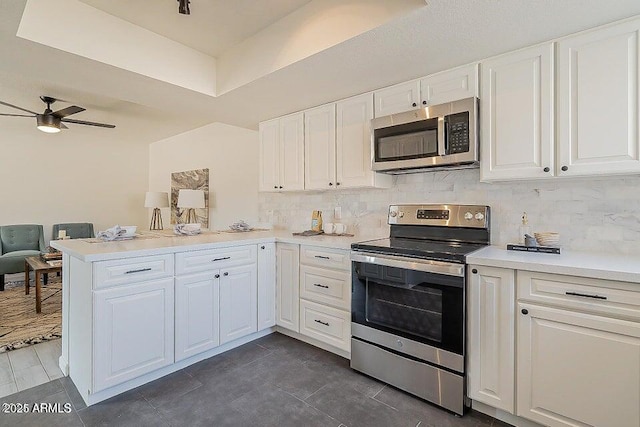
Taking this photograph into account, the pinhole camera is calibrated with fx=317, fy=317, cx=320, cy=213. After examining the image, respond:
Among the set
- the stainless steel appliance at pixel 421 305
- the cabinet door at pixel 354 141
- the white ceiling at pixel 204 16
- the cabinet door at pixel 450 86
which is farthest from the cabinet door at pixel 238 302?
the cabinet door at pixel 450 86

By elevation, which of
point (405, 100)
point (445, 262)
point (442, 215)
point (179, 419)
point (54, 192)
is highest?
point (405, 100)

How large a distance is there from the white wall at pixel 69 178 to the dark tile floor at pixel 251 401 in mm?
4522

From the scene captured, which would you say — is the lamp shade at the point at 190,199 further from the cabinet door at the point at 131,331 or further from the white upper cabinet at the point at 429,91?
the white upper cabinet at the point at 429,91

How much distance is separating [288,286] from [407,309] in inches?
46.1

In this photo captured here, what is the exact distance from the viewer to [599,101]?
1673mm

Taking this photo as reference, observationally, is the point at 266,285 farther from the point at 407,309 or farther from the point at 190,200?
the point at 190,200

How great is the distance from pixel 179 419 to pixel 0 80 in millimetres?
3982

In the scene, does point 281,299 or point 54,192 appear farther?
point 54,192

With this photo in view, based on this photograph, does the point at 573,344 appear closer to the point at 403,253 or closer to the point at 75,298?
the point at 403,253

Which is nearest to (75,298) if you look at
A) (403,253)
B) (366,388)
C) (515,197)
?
(366,388)

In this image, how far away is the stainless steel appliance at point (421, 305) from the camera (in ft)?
5.98

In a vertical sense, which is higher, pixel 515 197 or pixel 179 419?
pixel 515 197

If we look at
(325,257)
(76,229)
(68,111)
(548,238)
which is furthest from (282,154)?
(76,229)

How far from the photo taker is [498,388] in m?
1.72
